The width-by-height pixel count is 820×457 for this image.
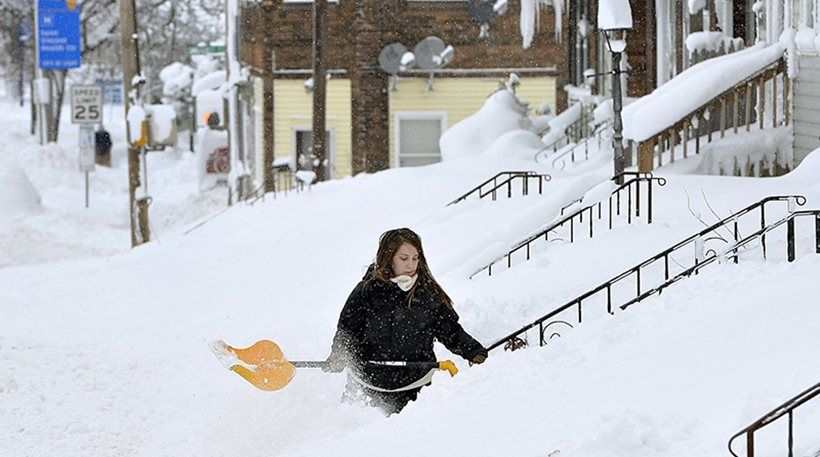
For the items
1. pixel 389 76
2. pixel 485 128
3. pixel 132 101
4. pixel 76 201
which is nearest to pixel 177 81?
pixel 76 201

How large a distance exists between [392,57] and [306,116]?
297 cm

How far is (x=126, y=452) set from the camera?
37.1 ft

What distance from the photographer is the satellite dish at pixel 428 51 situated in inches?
1253

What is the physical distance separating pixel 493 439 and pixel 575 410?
16.5 inches

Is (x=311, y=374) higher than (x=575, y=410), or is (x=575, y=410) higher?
(x=575, y=410)

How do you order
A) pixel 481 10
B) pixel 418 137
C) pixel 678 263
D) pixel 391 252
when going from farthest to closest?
pixel 418 137
pixel 481 10
pixel 678 263
pixel 391 252

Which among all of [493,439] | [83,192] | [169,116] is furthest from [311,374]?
[83,192]

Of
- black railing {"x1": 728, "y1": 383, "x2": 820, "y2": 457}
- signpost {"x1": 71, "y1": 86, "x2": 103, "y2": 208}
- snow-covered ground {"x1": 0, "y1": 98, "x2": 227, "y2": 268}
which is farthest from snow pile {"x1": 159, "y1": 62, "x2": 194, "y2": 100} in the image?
black railing {"x1": 728, "y1": 383, "x2": 820, "y2": 457}

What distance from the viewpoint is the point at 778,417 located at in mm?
6621

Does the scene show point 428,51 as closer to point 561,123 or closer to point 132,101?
point 561,123

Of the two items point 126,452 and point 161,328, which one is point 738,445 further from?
point 161,328

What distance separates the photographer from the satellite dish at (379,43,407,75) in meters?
31.9

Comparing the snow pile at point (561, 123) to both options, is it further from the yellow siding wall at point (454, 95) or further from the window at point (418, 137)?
the window at point (418, 137)

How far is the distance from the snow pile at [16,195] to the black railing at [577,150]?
19864 millimetres
